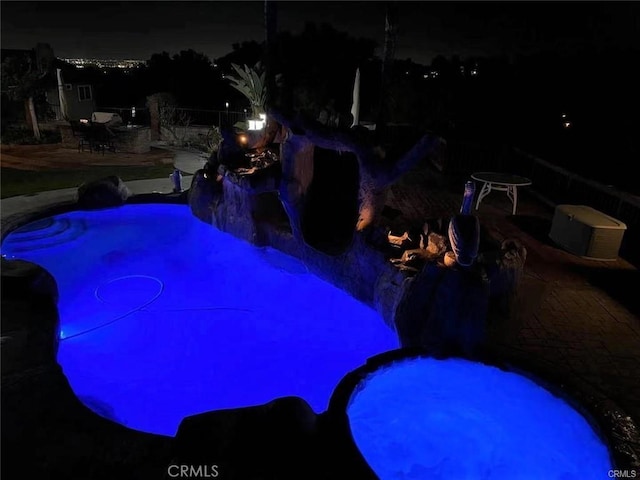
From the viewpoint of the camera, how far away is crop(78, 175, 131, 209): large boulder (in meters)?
11.3

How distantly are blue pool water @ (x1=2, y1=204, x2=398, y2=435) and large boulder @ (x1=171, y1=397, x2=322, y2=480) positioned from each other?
176cm

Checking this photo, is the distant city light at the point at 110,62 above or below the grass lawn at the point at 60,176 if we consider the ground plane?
above

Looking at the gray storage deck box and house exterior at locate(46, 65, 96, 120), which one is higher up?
house exterior at locate(46, 65, 96, 120)

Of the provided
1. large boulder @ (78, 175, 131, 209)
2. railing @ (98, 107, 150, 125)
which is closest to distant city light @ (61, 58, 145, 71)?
railing @ (98, 107, 150, 125)

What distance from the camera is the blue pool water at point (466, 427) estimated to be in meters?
4.12

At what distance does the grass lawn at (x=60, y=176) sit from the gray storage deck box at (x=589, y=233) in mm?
11268

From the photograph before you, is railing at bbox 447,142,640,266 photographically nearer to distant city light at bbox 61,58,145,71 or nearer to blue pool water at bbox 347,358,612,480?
blue pool water at bbox 347,358,612,480

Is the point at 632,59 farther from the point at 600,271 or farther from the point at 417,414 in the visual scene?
the point at 417,414

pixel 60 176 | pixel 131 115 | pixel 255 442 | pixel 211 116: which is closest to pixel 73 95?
pixel 131 115

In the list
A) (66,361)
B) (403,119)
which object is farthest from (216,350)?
(403,119)

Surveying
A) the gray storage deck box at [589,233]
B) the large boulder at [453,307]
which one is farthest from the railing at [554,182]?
the large boulder at [453,307]

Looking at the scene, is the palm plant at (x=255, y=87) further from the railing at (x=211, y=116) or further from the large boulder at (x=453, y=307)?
the large boulder at (x=453, y=307)

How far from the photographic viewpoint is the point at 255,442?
3.97 m

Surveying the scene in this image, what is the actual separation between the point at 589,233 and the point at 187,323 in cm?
740
